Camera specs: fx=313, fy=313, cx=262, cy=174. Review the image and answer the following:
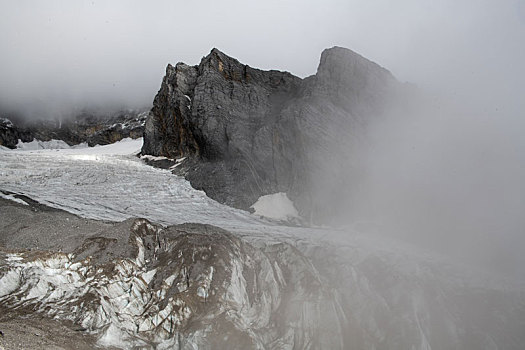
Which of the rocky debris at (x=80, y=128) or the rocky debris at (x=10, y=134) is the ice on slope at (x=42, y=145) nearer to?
the rocky debris at (x=80, y=128)

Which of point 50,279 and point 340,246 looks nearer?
point 50,279

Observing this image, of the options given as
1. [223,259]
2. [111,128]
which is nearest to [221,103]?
[223,259]

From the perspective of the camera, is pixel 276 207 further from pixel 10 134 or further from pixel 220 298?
pixel 10 134

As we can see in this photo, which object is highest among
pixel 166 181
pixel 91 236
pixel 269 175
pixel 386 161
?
pixel 386 161

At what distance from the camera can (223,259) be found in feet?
38.8

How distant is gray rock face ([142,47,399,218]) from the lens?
25891 mm

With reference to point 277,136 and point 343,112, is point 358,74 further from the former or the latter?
point 277,136

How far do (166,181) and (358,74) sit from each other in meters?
21.0

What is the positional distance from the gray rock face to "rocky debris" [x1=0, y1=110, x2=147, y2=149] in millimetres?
43408

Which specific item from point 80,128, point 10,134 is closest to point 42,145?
point 10,134

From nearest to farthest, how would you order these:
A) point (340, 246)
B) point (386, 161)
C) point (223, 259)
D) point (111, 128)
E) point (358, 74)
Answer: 1. point (223, 259)
2. point (340, 246)
3. point (386, 161)
4. point (358, 74)
5. point (111, 128)

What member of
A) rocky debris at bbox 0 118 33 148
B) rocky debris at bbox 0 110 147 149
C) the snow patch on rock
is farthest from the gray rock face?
rocky debris at bbox 0 118 33 148

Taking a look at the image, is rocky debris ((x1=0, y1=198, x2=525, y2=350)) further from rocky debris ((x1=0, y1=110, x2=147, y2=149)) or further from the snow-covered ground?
rocky debris ((x1=0, y1=110, x2=147, y2=149))

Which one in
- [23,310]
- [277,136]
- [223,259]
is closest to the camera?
[23,310]
